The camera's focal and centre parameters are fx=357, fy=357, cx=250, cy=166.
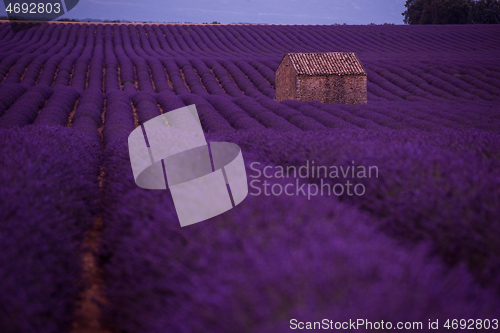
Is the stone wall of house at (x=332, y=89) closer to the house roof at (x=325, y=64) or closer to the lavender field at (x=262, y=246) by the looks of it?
the house roof at (x=325, y=64)

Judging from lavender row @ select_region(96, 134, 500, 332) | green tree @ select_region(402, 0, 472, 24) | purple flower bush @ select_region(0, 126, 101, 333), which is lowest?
purple flower bush @ select_region(0, 126, 101, 333)

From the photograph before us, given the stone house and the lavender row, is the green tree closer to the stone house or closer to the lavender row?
the stone house

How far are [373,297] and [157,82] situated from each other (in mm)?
23125

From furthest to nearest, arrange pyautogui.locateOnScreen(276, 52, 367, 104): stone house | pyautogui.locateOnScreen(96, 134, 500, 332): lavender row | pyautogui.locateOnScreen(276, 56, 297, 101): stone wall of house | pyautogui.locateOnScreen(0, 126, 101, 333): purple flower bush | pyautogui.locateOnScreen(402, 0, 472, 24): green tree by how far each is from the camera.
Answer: pyautogui.locateOnScreen(402, 0, 472, 24): green tree
pyautogui.locateOnScreen(276, 56, 297, 101): stone wall of house
pyautogui.locateOnScreen(276, 52, 367, 104): stone house
pyautogui.locateOnScreen(0, 126, 101, 333): purple flower bush
pyautogui.locateOnScreen(96, 134, 500, 332): lavender row

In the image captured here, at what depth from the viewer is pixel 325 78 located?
1761cm

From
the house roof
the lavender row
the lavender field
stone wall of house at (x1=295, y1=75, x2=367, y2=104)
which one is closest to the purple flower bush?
the lavender field

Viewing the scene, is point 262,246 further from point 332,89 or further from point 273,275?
point 332,89

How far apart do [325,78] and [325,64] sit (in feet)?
2.83

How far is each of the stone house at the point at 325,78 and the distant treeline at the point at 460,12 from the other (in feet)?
164

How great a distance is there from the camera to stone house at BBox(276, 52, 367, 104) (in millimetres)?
17469

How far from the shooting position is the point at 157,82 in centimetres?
2278

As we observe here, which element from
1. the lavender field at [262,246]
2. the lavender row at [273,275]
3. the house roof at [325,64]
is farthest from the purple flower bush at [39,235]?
the house roof at [325,64]

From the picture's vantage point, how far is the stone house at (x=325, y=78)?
17.5m

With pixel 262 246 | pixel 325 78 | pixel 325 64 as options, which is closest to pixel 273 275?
pixel 262 246
